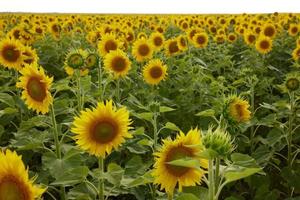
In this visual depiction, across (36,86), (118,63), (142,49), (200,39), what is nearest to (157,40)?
(142,49)

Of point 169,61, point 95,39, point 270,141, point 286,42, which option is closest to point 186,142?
point 270,141

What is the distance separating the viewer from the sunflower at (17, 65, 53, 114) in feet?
11.7

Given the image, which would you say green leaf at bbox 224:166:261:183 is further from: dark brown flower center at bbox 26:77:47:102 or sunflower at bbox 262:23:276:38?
sunflower at bbox 262:23:276:38

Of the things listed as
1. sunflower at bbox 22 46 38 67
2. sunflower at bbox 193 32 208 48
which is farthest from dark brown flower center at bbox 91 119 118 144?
sunflower at bbox 193 32 208 48

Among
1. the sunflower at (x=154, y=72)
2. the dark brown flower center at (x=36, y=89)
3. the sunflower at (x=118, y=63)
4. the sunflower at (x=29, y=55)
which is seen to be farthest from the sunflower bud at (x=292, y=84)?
the sunflower at (x=29, y=55)

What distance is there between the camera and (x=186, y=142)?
2.42 m

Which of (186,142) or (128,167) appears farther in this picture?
(128,167)

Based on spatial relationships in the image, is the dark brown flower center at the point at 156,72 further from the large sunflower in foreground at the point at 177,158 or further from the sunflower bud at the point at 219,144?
the sunflower bud at the point at 219,144

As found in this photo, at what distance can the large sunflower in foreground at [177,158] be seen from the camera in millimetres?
2414

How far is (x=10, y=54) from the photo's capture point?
5.25 m

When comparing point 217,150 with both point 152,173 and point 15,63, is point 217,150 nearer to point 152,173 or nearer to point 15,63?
point 152,173

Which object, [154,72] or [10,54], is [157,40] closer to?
[154,72]

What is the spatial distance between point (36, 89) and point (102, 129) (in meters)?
0.95

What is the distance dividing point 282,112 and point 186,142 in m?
2.50
